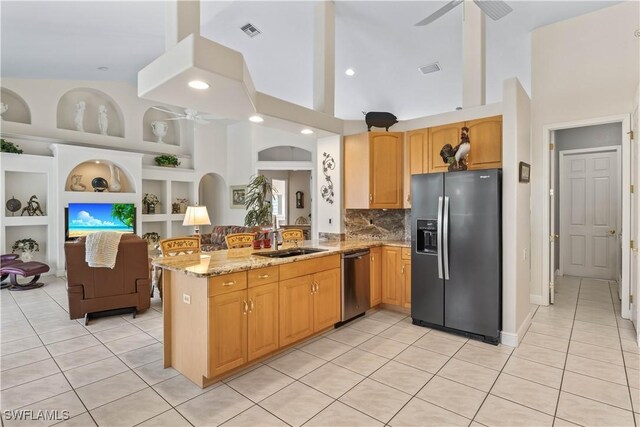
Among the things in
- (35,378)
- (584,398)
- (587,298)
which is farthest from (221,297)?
(587,298)

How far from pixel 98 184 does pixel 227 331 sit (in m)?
6.31

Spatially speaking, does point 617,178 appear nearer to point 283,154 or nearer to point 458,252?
point 458,252

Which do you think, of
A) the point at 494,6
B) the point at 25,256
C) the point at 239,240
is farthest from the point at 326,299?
the point at 25,256

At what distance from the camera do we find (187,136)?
9039 mm

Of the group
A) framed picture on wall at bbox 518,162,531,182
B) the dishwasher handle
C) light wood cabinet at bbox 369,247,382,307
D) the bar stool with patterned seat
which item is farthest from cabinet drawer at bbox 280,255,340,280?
framed picture on wall at bbox 518,162,531,182

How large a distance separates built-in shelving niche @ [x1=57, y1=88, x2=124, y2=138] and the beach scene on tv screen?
175 cm

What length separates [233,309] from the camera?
2.62 metres

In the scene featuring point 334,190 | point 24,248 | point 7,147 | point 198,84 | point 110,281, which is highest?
point 7,147

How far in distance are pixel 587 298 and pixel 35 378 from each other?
655 cm

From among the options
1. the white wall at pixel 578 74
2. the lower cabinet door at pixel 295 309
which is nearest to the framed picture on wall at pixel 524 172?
the white wall at pixel 578 74

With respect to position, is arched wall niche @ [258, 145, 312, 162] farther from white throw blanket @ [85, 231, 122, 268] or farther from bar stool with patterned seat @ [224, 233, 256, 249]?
white throw blanket @ [85, 231, 122, 268]

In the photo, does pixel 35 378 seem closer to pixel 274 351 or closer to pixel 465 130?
pixel 274 351

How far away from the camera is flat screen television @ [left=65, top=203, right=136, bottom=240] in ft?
21.6

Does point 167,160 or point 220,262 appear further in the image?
point 167,160
